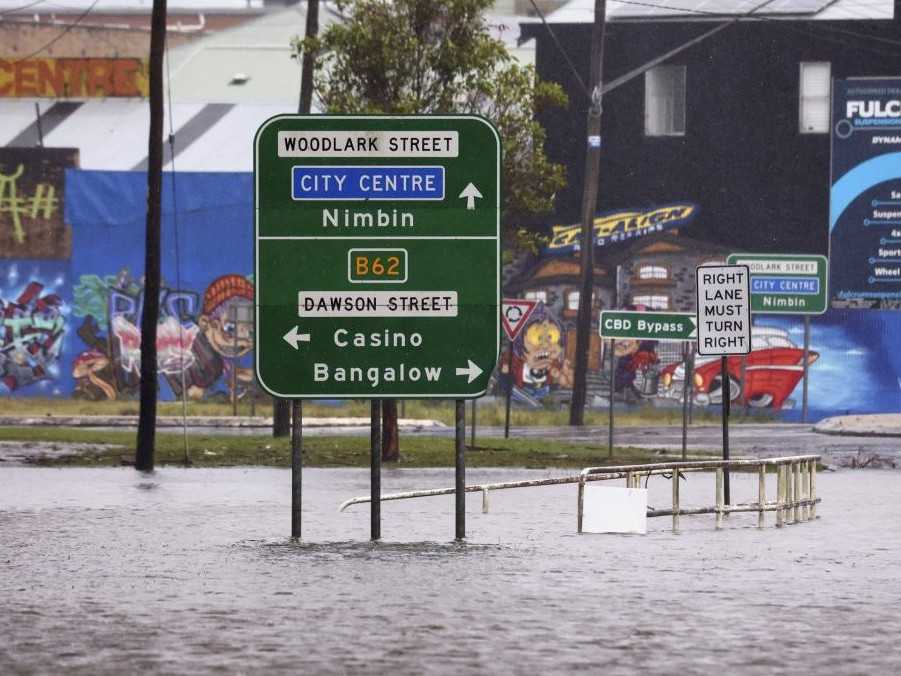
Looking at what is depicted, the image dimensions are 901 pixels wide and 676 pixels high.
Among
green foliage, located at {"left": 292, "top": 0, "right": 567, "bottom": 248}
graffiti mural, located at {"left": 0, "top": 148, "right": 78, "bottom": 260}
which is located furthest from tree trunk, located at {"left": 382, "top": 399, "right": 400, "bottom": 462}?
graffiti mural, located at {"left": 0, "top": 148, "right": 78, "bottom": 260}

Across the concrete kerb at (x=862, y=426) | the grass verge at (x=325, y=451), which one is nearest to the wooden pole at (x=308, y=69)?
the grass verge at (x=325, y=451)

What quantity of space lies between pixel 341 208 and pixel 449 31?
52.8ft

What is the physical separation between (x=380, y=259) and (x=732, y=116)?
127 ft

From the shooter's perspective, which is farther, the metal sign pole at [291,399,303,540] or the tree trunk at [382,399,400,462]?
the tree trunk at [382,399,400,462]

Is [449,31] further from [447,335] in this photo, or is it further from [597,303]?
[597,303]

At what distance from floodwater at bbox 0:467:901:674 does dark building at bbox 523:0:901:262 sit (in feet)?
105

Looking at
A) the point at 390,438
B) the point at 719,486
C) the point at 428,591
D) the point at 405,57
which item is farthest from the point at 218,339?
the point at 428,591

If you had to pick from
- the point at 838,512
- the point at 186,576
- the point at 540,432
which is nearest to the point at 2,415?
the point at 540,432

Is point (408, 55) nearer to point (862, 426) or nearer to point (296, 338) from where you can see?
point (296, 338)

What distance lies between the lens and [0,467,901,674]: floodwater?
11.1 m

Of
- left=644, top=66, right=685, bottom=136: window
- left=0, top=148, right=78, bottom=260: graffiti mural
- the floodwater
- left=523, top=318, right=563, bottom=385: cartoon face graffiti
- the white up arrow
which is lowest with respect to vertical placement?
the floodwater

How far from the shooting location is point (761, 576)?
15844 mm

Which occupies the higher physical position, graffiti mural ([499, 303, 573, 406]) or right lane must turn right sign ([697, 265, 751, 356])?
right lane must turn right sign ([697, 265, 751, 356])

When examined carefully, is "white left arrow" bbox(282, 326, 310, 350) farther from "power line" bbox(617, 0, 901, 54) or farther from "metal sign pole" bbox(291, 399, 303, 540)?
"power line" bbox(617, 0, 901, 54)
